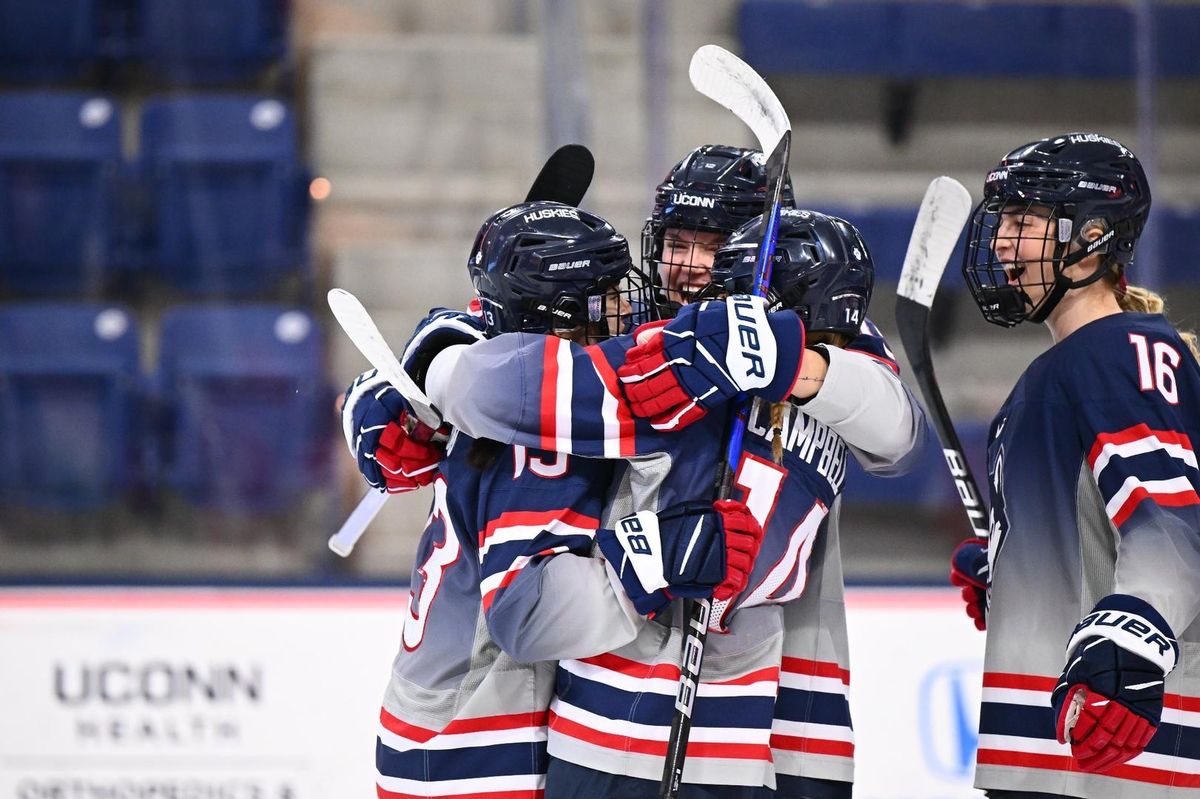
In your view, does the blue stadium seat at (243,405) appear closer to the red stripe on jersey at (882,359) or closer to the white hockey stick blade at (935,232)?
the white hockey stick blade at (935,232)

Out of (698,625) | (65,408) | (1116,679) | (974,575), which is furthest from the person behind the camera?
(65,408)

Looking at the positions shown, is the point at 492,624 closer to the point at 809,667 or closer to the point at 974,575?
the point at 809,667

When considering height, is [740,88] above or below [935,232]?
above

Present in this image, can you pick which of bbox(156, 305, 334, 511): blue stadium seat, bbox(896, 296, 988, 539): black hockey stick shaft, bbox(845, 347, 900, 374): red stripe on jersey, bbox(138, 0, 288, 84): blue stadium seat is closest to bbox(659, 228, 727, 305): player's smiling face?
bbox(845, 347, 900, 374): red stripe on jersey

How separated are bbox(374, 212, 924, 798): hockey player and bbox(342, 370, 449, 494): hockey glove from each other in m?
0.17

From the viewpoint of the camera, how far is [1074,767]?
1.60 metres

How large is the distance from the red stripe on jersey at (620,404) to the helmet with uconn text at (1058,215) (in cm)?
47

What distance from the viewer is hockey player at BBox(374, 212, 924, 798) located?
1504 millimetres

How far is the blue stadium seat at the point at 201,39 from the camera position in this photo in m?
3.91

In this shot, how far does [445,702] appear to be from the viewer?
5.45 ft

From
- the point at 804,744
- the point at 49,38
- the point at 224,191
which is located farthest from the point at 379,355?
the point at 49,38

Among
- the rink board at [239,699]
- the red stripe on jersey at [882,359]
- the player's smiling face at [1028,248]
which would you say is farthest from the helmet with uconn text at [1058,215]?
the rink board at [239,699]

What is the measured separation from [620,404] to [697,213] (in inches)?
16.8

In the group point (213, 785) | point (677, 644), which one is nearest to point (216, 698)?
point (213, 785)
